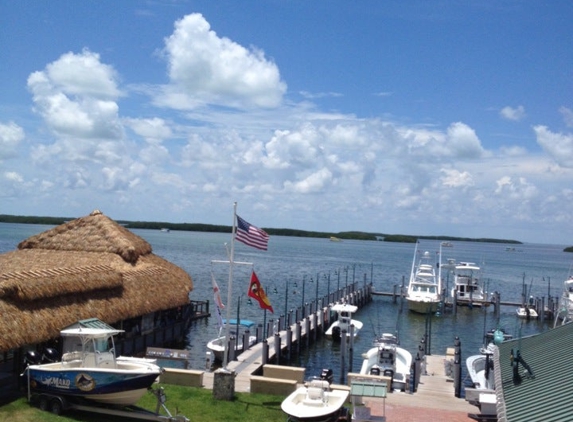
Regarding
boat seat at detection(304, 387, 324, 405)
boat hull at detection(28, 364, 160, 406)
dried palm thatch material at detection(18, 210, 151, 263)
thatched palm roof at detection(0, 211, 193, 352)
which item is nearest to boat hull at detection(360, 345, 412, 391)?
boat seat at detection(304, 387, 324, 405)

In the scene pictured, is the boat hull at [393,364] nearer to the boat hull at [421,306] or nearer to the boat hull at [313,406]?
the boat hull at [313,406]

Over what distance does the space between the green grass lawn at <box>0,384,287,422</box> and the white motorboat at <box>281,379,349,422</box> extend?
2.66ft

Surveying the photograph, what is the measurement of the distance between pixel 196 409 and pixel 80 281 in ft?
34.1

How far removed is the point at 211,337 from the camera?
39.3 meters

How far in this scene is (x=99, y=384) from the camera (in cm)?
1791

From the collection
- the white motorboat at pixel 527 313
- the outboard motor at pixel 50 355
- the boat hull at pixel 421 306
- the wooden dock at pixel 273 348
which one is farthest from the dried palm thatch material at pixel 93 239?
the white motorboat at pixel 527 313

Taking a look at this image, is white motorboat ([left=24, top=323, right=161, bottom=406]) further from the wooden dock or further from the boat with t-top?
the wooden dock

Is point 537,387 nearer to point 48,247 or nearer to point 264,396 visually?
point 264,396

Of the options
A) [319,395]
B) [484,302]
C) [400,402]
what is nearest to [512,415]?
[319,395]

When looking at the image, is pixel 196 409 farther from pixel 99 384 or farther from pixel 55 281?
pixel 55 281

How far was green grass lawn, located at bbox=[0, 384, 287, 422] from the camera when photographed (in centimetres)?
1797

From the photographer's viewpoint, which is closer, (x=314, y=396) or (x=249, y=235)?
(x=314, y=396)

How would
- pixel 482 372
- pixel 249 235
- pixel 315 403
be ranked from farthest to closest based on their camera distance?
pixel 482 372 < pixel 249 235 < pixel 315 403

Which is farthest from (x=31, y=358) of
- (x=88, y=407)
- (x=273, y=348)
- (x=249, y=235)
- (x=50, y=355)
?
(x=273, y=348)
